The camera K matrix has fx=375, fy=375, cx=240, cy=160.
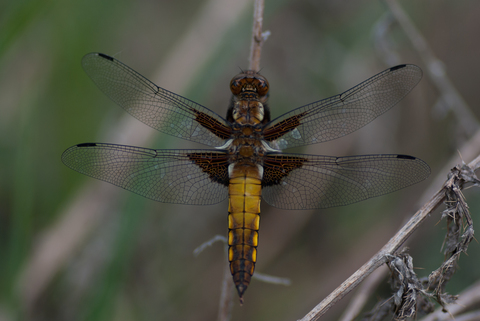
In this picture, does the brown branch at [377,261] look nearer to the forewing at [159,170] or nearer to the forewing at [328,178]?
the forewing at [328,178]

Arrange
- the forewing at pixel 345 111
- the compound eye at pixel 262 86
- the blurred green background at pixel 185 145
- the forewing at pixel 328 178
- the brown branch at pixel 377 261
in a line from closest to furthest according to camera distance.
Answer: the brown branch at pixel 377 261, the forewing at pixel 328 178, the forewing at pixel 345 111, the compound eye at pixel 262 86, the blurred green background at pixel 185 145

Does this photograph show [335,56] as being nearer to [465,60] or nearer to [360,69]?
[360,69]

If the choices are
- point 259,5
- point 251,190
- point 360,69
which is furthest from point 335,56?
point 251,190

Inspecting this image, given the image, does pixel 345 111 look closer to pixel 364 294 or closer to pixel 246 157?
pixel 246 157

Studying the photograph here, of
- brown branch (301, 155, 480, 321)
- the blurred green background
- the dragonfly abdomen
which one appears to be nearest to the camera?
brown branch (301, 155, 480, 321)

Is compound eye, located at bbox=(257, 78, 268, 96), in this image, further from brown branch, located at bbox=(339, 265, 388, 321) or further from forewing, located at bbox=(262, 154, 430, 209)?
brown branch, located at bbox=(339, 265, 388, 321)

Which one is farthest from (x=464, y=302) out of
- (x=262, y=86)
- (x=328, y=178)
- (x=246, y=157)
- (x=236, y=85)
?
(x=236, y=85)

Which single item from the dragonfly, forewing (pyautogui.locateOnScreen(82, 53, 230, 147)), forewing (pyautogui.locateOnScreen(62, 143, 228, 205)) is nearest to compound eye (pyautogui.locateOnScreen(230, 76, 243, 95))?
the dragonfly

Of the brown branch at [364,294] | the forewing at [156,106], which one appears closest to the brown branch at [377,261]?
the brown branch at [364,294]
